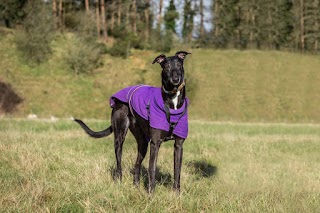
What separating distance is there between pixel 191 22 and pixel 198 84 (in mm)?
15327

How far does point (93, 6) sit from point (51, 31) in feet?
42.7

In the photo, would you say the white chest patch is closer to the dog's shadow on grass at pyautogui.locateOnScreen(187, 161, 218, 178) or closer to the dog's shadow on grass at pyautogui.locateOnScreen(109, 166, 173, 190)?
the dog's shadow on grass at pyautogui.locateOnScreen(109, 166, 173, 190)

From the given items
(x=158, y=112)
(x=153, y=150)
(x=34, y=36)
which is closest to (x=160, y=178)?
(x=153, y=150)

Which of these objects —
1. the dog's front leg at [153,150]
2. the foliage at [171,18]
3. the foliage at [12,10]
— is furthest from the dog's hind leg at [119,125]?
the foliage at [171,18]

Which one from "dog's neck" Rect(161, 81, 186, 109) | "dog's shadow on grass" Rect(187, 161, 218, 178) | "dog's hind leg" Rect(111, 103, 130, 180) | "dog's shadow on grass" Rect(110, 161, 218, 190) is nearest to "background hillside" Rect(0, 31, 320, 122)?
"dog's shadow on grass" Rect(187, 161, 218, 178)

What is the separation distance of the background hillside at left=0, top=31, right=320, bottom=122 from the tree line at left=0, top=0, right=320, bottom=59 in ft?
11.3

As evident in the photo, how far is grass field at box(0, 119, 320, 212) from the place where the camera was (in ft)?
15.8

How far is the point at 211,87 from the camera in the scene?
40.1 metres

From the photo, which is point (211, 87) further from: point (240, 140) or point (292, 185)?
point (292, 185)

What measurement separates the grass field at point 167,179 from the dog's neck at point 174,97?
1291mm

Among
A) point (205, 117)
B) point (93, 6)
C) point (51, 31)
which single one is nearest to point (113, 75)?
point (51, 31)

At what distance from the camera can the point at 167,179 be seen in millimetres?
7094

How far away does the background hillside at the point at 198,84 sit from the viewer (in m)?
32.9

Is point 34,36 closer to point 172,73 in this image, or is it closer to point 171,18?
point 171,18
